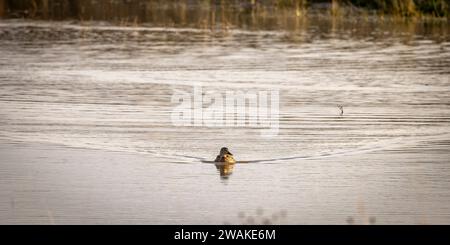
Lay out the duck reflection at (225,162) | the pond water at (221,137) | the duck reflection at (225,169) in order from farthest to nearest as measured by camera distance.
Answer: the duck reflection at (225,162) < the duck reflection at (225,169) < the pond water at (221,137)

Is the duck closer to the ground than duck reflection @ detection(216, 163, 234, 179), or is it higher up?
higher up

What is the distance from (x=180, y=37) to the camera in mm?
27422

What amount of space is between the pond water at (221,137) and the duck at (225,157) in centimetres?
10

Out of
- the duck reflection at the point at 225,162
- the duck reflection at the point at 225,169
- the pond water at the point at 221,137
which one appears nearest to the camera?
the pond water at the point at 221,137

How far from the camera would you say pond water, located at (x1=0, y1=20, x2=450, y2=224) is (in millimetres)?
11203

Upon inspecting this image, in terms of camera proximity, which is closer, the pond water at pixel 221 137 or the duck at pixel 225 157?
the pond water at pixel 221 137

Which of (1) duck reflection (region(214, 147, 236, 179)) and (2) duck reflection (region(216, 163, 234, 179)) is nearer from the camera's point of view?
(2) duck reflection (region(216, 163, 234, 179))

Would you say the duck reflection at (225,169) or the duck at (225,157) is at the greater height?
the duck at (225,157)

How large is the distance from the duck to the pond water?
0.32 ft

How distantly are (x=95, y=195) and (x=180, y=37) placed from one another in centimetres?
1608

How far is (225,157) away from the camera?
12859 mm

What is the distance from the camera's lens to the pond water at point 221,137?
11.2m
